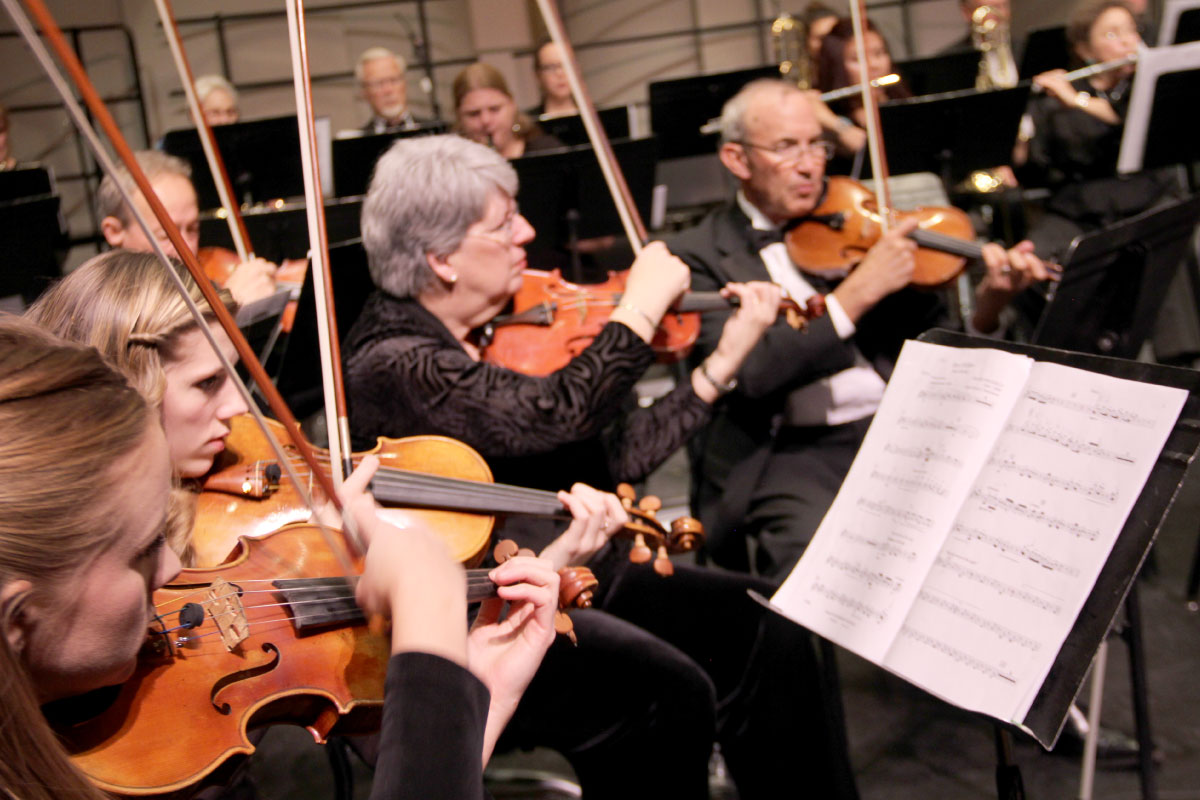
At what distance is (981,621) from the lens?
1108mm

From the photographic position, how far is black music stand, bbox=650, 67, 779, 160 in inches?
151

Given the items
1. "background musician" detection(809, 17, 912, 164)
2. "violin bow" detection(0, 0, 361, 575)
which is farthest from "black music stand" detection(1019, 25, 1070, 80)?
"violin bow" detection(0, 0, 361, 575)

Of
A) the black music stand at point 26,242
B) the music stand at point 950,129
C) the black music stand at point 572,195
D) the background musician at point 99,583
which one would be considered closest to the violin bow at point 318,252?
the background musician at point 99,583

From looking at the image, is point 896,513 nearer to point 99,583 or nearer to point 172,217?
point 99,583

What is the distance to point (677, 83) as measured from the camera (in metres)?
3.84

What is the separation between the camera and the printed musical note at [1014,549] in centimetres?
107

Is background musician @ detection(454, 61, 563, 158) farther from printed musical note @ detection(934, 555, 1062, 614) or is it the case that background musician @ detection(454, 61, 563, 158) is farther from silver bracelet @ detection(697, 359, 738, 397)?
printed musical note @ detection(934, 555, 1062, 614)

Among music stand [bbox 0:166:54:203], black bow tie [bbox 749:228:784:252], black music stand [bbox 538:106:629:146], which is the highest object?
black music stand [bbox 538:106:629:146]

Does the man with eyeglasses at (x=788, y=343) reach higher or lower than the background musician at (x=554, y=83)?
lower

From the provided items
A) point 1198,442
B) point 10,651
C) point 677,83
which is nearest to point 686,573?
point 1198,442

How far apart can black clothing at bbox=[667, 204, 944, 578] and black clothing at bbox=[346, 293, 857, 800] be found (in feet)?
0.96

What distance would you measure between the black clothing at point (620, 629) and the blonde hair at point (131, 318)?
0.46 m

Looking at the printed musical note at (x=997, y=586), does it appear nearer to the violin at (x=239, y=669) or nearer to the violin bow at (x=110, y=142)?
Answer: the violin at (x=239, y=669)

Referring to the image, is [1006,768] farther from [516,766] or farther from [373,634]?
[516,766]
